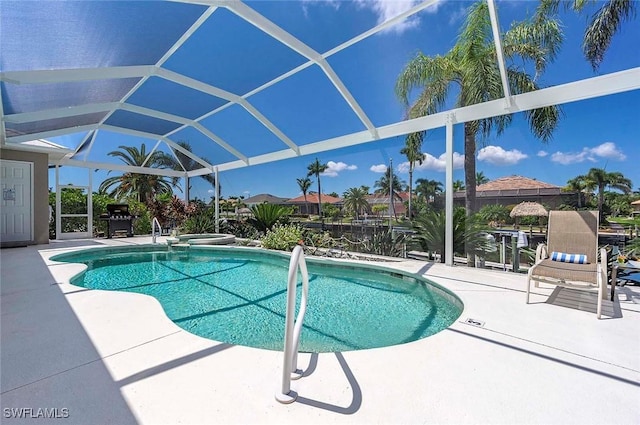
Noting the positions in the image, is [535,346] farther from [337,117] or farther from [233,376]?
[337,117]

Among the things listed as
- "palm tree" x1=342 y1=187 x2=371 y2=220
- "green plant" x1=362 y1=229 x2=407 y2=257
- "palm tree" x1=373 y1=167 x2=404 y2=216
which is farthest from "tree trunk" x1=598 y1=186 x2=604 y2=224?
"palm tree" x1=342 y1=187 x2=371 y2=220

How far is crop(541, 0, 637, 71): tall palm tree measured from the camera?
5547mm

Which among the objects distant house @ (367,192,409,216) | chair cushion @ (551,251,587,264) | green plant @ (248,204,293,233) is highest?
distant house @ (367,192,409,216)

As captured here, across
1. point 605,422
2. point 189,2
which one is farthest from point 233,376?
point 189,2

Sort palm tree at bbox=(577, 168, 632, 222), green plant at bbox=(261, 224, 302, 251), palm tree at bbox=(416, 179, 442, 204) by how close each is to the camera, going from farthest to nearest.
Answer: green plant at bbox=(261, 224, 302, 251), palm tree at bbox=(416, 179, 442, 204), palm tree at bbox=(577, 168, 632, 222)

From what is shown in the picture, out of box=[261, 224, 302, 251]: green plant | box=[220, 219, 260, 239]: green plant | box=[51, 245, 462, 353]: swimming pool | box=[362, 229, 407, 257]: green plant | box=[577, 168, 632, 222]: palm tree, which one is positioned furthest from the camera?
box=[220, 219, 260, 239]: green plant

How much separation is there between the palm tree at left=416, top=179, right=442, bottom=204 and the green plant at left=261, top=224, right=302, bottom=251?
438 cm

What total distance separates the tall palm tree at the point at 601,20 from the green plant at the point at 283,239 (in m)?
8.58

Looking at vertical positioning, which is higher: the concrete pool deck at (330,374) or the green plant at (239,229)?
the green plant at (239,229)

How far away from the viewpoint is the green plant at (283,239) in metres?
10.8

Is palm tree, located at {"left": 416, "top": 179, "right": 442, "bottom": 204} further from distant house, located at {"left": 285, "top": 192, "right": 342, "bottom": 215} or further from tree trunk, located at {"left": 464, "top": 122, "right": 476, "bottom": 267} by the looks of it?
distant house, located at {"left": 285, "top": 192, "right": 342, "bottom": 215}

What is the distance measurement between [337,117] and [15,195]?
37.0 ft

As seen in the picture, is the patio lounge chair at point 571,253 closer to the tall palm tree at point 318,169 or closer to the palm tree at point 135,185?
the tall palm tree at point 318,169

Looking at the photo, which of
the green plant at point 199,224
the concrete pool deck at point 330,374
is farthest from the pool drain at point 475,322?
the green plant at point 199,224
